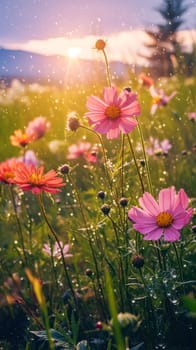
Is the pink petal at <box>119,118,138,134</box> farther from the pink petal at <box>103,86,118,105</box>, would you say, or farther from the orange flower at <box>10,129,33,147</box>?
the orange flower at <box>10,129,33,147</box>

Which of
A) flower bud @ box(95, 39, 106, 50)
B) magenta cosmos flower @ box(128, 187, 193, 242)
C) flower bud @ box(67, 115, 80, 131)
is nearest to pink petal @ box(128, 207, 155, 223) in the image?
magenta cosmos flower @ box(128, 187, 193, 242)

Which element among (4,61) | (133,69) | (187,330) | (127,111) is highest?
(133,69)

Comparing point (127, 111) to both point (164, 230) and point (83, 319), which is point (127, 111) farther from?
point (83, 319)

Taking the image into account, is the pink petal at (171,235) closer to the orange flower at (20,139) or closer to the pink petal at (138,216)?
the pink petal at (138,216)

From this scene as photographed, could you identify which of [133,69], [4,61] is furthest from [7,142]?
[4,61]

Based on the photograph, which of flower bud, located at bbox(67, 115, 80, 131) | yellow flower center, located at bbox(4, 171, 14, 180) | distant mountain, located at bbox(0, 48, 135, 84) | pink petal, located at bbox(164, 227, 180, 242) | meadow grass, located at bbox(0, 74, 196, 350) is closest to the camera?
pink petal, located at bbox(164, 227, 180, 242)

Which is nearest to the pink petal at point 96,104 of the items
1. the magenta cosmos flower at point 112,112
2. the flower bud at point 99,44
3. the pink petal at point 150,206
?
the magenta cosmos flower at point 112,112
